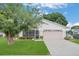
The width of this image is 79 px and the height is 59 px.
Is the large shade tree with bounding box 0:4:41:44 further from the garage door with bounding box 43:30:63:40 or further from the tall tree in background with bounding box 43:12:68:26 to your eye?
the garage door with bounding box 43:30:63:40

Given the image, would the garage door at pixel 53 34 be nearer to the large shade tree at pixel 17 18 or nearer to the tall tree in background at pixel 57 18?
the tall tree in background at pixel 57 18

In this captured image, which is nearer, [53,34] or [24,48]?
[24,48]

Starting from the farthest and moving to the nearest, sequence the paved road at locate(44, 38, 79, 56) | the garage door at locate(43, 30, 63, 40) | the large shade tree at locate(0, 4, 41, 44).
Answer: the garage door at locate(43, 30, 63, 40) < the large shade tree at locate(0, 4, 41, 44) < the paved road at locate(44, 38, 79, 56)

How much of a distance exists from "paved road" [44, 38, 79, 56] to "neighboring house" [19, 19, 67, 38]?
0.28 meters

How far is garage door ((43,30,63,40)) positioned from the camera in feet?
48.1

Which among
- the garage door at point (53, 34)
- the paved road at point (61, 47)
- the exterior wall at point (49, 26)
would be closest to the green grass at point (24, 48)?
the paved road at point (61, 47)

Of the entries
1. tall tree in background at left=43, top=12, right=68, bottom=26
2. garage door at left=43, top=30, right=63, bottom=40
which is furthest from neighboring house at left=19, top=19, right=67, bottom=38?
tall tree in background at left=43, top=12, right=68, bottom=26

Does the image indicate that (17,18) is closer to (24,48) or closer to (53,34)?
(24,48)

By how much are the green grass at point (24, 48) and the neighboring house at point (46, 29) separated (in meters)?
0.28

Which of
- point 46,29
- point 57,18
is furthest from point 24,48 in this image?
point 57,18

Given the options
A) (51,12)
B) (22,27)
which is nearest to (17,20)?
(22,27)

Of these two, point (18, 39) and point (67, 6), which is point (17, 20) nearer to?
point (18, 39)

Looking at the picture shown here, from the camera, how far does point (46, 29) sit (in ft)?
47.9

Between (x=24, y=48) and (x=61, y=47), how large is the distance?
130 cm
